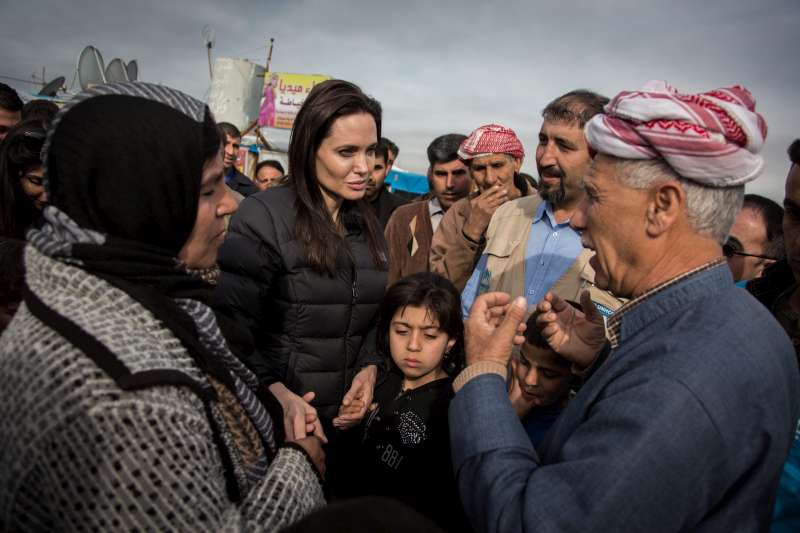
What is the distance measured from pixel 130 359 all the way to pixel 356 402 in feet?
5.13

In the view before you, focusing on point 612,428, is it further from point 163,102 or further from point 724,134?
point 163,102

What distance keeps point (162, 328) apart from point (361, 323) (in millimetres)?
1501

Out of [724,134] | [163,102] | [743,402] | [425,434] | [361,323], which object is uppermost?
[724,134]

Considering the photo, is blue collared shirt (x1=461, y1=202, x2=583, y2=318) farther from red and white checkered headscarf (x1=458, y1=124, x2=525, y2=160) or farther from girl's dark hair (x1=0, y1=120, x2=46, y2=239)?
girl's dark hair (x1=0, y1=120, x2=46, y2=239)

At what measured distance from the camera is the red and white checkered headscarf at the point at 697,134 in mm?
1253

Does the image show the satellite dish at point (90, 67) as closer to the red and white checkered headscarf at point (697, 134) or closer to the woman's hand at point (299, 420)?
the woman's hand at point (299, 420)

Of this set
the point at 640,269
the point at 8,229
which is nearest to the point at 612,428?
the point at 640,269

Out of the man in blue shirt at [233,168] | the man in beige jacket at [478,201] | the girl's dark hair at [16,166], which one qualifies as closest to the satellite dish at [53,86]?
the man in blue shirt at [233,168]

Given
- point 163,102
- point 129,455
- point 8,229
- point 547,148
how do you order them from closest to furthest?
point 129,455
point 163,102
point 8,229
point 547,148

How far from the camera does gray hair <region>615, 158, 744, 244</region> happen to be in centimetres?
129

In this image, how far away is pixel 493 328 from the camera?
1691 millimetres

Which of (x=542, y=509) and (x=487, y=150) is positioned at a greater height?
(x=487, y=150)

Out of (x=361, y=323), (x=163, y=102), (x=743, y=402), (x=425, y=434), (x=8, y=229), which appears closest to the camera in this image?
(x=743, y=402)

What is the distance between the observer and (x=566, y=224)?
292 centimetres
